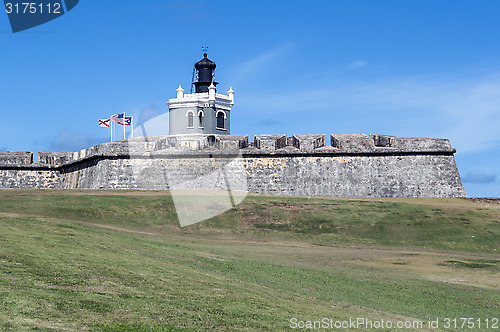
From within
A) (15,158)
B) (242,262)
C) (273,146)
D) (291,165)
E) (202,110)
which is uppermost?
(202,110)

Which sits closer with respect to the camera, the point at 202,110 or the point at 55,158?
the point at 55,158

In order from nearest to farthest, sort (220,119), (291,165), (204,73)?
1. (291,165)
2. (220,119)
3. (204,73)

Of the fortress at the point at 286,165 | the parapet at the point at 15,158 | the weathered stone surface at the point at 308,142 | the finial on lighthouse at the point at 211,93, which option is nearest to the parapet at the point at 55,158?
the parapet at the point at 15,158

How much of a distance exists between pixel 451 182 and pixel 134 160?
72.2ft

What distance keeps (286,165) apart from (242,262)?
804 inches

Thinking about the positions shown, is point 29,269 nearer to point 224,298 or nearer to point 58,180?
point 224,298

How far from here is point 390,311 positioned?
18719 mm

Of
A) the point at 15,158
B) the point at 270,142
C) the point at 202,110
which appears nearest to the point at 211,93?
the point at 202,110

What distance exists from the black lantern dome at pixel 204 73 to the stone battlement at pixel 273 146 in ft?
51.5

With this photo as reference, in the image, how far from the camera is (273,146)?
4469 centimetres

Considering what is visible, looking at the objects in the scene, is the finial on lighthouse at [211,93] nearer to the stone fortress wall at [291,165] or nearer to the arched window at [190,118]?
the arched window at [190,118]

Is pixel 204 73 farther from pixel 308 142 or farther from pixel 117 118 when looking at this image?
pixel 308 142

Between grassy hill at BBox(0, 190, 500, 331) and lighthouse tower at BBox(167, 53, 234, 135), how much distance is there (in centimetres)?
2049

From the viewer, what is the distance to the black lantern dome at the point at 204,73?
62156 mm
